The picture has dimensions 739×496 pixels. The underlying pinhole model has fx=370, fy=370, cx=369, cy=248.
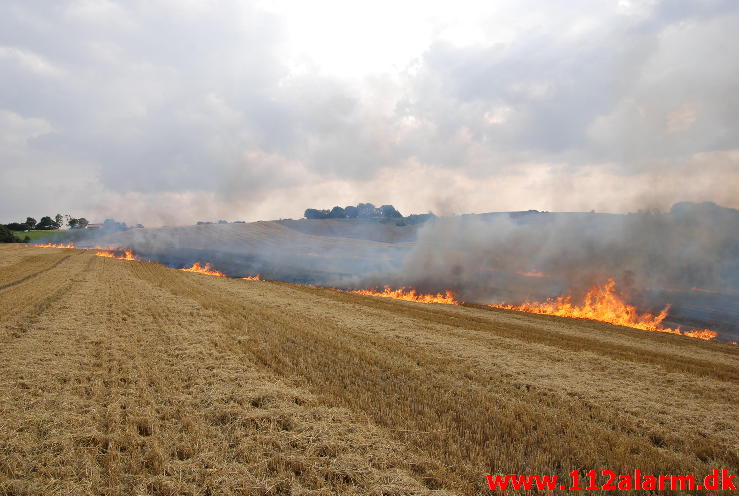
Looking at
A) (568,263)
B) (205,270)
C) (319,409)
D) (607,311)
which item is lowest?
(607,311)

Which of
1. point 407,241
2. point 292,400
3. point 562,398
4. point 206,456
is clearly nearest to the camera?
point 206,456

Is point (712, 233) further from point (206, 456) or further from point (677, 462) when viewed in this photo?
point (206, 456)

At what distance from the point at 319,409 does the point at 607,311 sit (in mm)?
32212

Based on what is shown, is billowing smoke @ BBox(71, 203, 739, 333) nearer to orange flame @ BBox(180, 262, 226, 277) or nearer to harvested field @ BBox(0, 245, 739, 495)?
orange flame @ BBox(180, 262, 226, 277)

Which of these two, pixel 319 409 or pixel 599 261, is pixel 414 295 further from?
Result: pixel 319 409

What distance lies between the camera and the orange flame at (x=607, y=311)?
2859 centimetres

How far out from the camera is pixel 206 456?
4867 millimetres

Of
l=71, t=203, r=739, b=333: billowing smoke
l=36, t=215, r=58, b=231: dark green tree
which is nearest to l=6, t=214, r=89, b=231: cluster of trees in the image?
l=36, t=215, r=58, b=231: dark green tree

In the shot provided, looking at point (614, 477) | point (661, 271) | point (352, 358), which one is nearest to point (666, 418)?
point (614, 477)

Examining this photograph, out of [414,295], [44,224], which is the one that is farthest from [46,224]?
[414,295]

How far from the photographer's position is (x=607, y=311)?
30.9 meters

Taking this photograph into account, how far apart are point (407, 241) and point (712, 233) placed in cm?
5535

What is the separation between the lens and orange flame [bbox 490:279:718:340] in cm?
2859

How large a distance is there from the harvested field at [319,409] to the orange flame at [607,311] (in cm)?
1614
